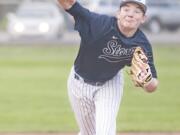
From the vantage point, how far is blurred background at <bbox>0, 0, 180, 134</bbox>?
10.7 metres

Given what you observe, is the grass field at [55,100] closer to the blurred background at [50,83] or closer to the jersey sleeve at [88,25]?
the blurred background at [50,83]

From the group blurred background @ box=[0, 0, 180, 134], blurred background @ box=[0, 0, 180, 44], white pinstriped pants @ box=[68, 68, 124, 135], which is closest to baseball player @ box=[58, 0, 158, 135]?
white pinstriped pants @ box=[68, 68, 124, 135]

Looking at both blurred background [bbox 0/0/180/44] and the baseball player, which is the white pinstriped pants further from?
blurred background [bbox 0/0/180/44]

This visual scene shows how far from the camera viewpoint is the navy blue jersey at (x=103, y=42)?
612 centimetres

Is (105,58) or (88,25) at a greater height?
(88,25)

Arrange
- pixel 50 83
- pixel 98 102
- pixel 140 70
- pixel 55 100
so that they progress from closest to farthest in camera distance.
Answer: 1. pixel 140 70
2. pixel 98 102
3. pixel 55 100
4. pixel 50 83

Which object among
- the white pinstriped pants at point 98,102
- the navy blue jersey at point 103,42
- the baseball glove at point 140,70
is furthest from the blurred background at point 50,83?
the baseball glove at point 140,70

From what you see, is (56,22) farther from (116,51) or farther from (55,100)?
(116,51)

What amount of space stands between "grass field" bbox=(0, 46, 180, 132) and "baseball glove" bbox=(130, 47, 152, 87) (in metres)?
4.02

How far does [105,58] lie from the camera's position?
20.4 feet

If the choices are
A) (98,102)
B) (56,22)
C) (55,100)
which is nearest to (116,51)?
(98,102)

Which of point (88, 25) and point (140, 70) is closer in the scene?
point (140, 70)

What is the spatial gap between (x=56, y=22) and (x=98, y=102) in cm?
2181

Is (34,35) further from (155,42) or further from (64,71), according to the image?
(64,71)
